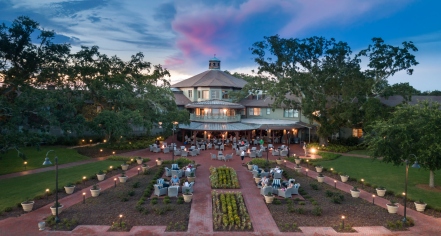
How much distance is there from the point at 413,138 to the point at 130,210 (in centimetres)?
1865

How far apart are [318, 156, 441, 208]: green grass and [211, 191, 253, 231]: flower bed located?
10872 mm

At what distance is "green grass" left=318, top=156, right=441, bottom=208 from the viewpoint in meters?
19.4

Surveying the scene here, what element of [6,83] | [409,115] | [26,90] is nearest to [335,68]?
[409,115]

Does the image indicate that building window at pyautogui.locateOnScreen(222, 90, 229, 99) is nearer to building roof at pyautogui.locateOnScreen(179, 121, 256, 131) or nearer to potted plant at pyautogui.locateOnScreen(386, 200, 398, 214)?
building roof at pyautogui.locateOnScreen(179, 121, 256, 131)

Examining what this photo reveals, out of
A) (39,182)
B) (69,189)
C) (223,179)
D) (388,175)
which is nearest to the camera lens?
(69,189)

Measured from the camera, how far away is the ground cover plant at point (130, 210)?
1460cm

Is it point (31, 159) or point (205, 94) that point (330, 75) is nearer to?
point (205, 94)

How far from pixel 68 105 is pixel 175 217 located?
20.2 metres

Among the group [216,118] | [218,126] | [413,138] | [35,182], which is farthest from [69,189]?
[216,118]

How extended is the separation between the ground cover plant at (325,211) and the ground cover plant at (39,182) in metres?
14.2

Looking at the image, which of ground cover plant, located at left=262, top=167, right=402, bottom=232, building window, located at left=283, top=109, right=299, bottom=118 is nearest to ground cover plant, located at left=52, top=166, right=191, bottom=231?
ground cover plant, located at left=262, top=167, right=402, bottom=232

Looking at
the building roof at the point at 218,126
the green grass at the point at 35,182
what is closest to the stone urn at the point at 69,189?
the green grass at the point at 35,182

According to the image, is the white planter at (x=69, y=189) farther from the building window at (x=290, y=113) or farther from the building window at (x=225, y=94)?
the building window at (x=290, y=113)

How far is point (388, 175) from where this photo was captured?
24516 mm
